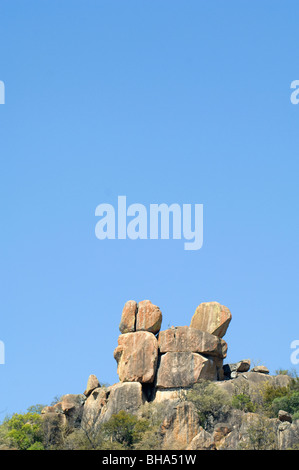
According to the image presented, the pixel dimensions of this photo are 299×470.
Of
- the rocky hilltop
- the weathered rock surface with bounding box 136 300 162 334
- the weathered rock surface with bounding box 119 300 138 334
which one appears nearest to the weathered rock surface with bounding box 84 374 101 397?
the rocky hilltop

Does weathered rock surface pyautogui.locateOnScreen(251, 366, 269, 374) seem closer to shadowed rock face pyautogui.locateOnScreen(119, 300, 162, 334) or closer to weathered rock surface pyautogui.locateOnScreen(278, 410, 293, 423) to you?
shadowed rock face pyautogui.locateOnScreen(119, 300, 162, 334)

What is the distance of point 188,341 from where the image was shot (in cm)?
9425

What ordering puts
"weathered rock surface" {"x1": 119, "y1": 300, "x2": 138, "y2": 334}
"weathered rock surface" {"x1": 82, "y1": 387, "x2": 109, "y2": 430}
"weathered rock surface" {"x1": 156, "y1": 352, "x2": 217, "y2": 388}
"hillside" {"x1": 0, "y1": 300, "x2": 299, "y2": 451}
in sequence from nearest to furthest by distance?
"hillside" {"x1": 0, "y1": 300, "x2": 299, "y2": 451} < "weathered rock surface" {"x1": 82, "y1": 387, "x2": 109, "y2": 430} < "weathered rock surface" {"x1": 156, "y1": 352, "x2": 217, "y2": 388} < "weathered rock surface" {"x1": 119, "y1": 300, "x2": 138, "y2": 334}

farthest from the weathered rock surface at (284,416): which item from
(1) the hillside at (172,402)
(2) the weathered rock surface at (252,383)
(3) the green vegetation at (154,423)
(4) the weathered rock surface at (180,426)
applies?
(2) the weathered rock surface at (252,383)

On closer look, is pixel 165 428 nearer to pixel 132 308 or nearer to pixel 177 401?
pixel 177 401

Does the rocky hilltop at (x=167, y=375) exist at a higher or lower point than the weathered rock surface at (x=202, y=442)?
higher

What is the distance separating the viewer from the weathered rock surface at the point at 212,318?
317ft

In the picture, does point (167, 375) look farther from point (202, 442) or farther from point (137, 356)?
point (202, 442)

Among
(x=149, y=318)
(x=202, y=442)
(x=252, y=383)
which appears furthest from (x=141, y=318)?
(x=202, y=442)

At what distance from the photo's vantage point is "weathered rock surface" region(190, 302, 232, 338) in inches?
3804

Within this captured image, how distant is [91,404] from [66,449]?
436 inches

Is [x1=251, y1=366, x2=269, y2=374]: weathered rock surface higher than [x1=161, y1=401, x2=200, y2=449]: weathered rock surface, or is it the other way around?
[x1=251, y1=366, x2=269, y2=374]: weathered rock surface

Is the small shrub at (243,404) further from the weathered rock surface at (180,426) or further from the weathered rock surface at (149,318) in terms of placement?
the weathered rock surface at (149,318)

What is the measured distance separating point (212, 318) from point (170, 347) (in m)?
5.30
